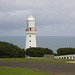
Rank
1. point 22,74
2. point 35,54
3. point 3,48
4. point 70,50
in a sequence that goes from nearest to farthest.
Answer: point 22,74
point 3,48
point 35,54
point 70,50

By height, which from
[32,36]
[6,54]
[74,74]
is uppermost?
[32,36]

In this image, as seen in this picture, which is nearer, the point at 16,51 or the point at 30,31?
the point at 16,51

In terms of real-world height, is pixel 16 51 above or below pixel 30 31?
below

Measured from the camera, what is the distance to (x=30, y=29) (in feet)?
161

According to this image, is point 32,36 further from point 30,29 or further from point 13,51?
point 13,51

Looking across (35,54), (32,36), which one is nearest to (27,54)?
(35,54)

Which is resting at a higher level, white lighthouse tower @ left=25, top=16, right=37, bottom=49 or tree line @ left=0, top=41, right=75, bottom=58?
white lighthouse tower @ left=25, top=16, right=37, bottom=49

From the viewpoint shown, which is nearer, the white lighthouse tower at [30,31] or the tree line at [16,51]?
the tree line at [16,51]

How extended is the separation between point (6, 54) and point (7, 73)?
18.7 m

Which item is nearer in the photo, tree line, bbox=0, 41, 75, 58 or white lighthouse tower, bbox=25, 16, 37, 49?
tree line, bbox=0, 41, 75, 58

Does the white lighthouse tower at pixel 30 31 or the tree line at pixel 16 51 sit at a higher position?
the white lighthouse tower at pixel 30 31

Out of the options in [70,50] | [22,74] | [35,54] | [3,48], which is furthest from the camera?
[70,50]

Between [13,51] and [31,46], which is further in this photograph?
[31,46]

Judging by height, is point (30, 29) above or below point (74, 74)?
above
